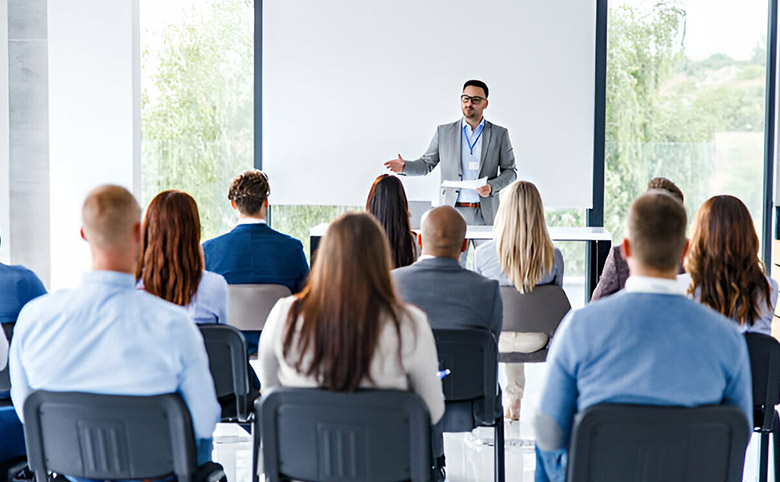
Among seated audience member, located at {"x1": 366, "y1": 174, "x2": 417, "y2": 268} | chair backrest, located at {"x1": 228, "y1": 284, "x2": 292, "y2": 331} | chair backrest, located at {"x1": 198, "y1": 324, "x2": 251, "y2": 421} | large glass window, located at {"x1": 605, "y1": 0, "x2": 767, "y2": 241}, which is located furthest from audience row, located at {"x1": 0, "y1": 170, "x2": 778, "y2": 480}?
large glass window, located at {"x1": 605, "y1": 0, "x2": 767, "y2": 241}

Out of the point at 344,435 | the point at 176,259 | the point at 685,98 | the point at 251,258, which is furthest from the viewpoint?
the point at 685,98

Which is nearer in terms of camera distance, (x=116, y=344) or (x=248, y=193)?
(x=116, y=344)

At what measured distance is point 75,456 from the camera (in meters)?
2.07

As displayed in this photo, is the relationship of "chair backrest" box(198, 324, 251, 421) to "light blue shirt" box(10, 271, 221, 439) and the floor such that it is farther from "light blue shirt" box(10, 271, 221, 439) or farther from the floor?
"light blue shirt" box(10, 271, 221, 439)

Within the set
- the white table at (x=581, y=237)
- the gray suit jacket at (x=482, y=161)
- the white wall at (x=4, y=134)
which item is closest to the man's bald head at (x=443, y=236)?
the white table at (x=581, y=237)

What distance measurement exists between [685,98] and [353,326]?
5.56m

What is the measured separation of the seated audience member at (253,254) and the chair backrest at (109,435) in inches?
60.9

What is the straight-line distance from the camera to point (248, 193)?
365 cm

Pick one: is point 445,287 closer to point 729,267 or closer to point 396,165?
point 729,267

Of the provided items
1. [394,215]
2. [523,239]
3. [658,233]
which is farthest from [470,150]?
[658,233]

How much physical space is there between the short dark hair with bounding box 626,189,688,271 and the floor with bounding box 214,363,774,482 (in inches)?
70.2

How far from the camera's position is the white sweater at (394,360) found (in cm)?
203

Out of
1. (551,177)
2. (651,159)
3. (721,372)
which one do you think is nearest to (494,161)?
(551,177)

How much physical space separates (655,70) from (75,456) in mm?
5798
